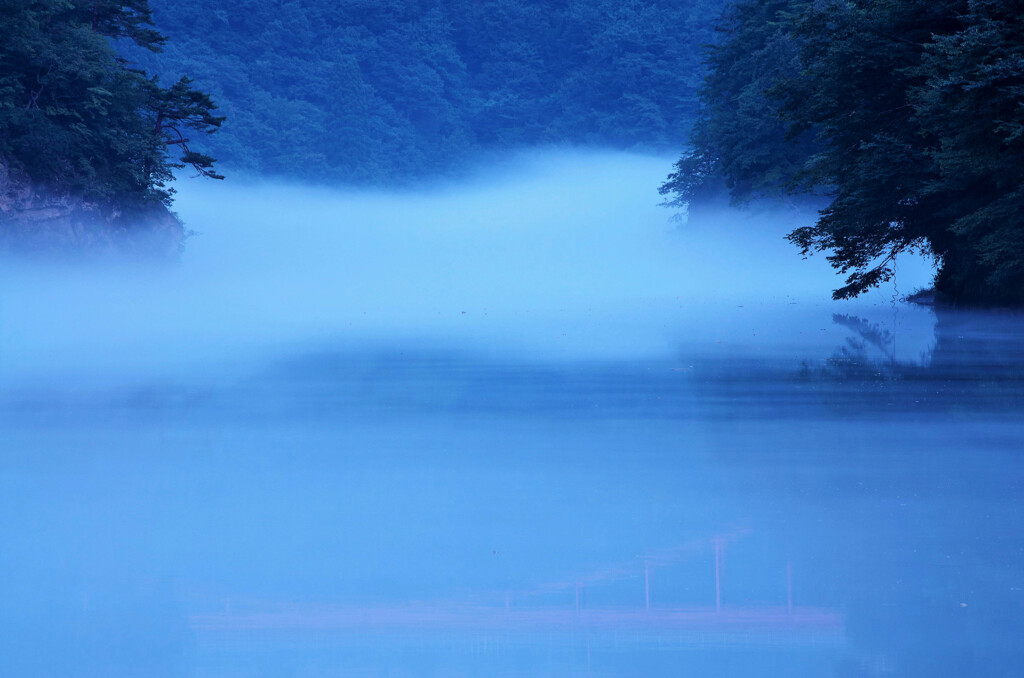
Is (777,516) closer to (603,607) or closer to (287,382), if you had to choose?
(603,607)

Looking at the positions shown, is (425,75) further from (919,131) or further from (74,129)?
(919,131)

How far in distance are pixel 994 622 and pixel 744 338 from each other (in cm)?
1738

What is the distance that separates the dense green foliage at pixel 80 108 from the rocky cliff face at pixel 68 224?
0.43m

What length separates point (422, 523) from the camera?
24.1 feet

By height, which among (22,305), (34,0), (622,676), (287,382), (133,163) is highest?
(34,0)

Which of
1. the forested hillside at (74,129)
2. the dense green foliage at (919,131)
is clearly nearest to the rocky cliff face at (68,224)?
the forested hillside at (74,129)

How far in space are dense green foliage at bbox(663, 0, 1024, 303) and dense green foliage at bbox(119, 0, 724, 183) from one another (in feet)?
292

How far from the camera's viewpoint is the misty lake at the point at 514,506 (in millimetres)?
5184

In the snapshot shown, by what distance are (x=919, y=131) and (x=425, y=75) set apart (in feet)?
355

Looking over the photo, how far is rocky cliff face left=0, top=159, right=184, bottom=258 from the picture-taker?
52.1 m

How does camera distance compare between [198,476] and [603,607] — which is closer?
[603,607]

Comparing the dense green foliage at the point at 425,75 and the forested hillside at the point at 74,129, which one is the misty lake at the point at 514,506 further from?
the dense green foliage at the point at 425,75

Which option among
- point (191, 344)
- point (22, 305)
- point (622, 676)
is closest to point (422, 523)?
point (622, 676)

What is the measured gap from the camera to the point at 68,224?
54.7m
